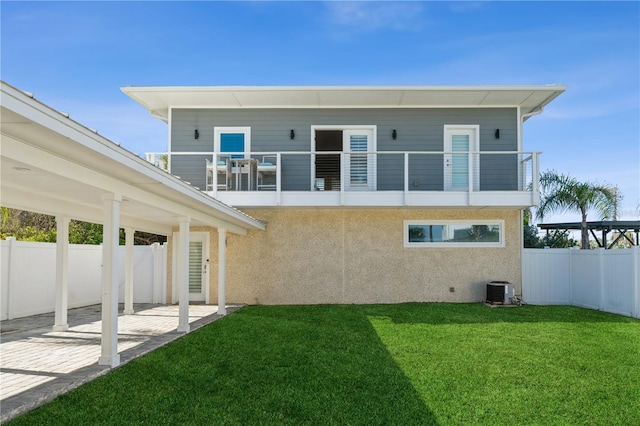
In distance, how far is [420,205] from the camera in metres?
12.2

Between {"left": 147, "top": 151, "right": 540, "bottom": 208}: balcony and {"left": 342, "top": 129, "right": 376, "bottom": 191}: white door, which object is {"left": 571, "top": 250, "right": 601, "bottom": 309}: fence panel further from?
{"left": 342, "top": 129, "right": 376, "bottom": 191}: white door

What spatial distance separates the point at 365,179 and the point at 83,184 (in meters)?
8.91

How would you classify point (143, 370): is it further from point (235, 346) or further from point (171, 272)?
point (171, 272)

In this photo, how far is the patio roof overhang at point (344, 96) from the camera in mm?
12320

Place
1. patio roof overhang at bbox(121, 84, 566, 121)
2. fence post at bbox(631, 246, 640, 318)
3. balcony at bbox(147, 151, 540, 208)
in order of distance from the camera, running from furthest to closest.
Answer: patio roof overhang at bbox(121, 84, 566, 121)
balcony at bbox(147, 151, 540, 208)
fence post at bbox(631, 246, 640, 318)

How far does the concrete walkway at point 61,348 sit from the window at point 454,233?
5.50m

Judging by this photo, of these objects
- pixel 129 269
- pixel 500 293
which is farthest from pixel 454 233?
pixel 129 269

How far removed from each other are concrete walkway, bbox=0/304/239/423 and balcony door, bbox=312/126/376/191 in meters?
4.61

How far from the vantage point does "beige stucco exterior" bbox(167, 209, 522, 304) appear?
43.0ft

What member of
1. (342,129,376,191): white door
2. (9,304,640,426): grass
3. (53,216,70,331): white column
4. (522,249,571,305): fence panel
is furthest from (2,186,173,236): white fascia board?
(522,249,571,305): fence panel

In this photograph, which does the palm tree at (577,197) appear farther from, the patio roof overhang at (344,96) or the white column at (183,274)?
the white column at (183,274)

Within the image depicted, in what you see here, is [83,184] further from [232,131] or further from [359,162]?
[359,162]

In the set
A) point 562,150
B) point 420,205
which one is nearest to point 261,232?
point 420,205

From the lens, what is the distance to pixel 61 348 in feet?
23.4
